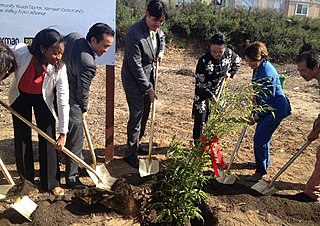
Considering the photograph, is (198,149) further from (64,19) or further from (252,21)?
(252,21)

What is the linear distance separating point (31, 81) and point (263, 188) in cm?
285

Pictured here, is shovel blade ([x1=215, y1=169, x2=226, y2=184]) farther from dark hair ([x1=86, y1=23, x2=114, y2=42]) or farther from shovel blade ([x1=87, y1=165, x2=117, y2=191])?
dark hair ([x1=86, y1=23, x2=114, y2=42])

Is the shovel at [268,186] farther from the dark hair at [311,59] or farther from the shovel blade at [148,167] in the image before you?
the shovel blade at [148,167]

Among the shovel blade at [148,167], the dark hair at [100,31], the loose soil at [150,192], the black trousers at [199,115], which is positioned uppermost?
the dark hair at [100,31]

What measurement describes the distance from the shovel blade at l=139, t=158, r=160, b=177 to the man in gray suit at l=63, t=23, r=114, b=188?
2.79ft

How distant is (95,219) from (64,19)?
2.20 metres

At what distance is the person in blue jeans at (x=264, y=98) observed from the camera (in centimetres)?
418

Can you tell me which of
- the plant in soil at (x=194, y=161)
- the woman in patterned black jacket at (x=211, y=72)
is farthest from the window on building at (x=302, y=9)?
the plant in soil at (x=194, y=161)

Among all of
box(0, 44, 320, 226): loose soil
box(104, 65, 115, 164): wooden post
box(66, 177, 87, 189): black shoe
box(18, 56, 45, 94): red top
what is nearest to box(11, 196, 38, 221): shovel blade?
box(0, 44, 320, 226): loose soil

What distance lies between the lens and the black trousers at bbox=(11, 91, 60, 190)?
3633 millimetres

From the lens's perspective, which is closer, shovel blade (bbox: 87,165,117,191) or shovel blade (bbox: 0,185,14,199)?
shovel blade (bbox: 0,185,14,199)

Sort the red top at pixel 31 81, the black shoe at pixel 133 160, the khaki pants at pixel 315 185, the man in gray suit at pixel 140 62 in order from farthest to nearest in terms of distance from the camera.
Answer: the black shoe at pixel 133 160 → the man in gray suit at pixel 140 62 → the khaki pants at pixel 315 185 → the red top at pixel 31 81

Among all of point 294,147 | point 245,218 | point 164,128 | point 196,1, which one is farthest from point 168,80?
point 196,1

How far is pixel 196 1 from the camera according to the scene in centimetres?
2123
